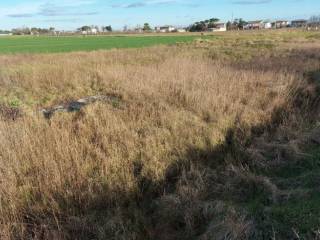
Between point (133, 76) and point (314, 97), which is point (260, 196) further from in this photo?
point (133, 76)

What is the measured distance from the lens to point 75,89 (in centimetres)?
1330

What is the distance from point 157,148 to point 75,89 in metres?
7.37

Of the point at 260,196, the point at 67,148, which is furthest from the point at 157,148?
the point at 260,196

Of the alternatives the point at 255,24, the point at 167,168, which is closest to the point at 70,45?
the point at 167,168

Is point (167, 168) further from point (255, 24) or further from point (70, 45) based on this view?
point (255, 24)

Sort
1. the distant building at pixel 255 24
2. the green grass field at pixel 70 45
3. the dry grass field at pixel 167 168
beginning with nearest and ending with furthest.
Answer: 1. the dry grass field at pixel 167 168
2. the green grass field at pixel 70 45
3. the distant building at pixel 255 24

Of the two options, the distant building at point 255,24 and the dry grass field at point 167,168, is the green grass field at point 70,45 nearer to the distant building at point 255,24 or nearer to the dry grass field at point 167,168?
the dry grass field at point 167,168

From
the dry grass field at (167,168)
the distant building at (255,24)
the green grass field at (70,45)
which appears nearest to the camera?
the dry grass field at (167,168)

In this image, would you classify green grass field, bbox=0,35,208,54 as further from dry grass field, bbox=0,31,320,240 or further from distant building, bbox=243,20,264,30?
distant building, bbox=243,20,264,30

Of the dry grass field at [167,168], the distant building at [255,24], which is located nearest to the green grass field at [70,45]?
the dry grass field at [167,168]

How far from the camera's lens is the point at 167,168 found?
6.30m

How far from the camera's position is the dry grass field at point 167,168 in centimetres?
465

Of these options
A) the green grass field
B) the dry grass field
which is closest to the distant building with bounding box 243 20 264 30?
the green grass field

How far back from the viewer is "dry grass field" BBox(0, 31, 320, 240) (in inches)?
183
